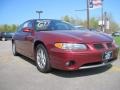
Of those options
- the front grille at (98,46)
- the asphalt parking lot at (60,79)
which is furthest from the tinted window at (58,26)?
the front grille at (98,46)

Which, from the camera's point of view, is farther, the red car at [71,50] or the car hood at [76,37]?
the car hood at [76,37]

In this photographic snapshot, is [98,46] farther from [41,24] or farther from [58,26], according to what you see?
[41,24]

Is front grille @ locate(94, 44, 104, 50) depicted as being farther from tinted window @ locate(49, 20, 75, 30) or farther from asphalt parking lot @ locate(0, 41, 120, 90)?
tinted window @ locate(49, 20, 75, 30)

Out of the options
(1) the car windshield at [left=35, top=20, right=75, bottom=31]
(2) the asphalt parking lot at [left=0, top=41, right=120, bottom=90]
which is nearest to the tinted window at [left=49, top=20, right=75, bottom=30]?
(1) the car windshield at [left=35, top=20, right=75, bottom=31]

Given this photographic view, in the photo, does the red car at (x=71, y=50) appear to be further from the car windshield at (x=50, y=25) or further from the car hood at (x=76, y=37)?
the car windshield at (x=50, y=25)

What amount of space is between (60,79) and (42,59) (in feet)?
3.03

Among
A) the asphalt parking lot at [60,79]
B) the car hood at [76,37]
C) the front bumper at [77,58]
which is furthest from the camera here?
the car hood at [76,37]

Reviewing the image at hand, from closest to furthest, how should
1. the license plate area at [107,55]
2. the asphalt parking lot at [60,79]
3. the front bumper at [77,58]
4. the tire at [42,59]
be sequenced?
the asphalt parking lot at [60,79]
the front bumper at [77,58]
the license plate area at [107,55]
the tire at [42,59]

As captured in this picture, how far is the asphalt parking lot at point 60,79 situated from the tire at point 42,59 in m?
0.13

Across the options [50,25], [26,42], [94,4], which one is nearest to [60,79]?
[50,25]

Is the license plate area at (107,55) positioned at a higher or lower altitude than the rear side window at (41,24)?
lower

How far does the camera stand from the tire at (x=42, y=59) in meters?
5.78

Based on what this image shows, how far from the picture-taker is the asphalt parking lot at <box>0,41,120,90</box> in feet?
15.7

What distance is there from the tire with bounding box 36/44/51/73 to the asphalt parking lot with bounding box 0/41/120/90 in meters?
0.13
